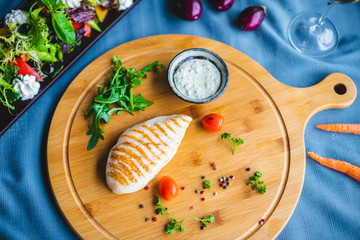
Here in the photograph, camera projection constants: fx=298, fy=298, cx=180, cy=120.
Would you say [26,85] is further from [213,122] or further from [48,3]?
[213,122]

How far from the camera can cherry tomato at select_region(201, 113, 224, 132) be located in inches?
125

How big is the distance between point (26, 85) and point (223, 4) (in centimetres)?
247

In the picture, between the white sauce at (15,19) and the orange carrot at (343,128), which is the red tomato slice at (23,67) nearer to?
the white sauce at (15,19)

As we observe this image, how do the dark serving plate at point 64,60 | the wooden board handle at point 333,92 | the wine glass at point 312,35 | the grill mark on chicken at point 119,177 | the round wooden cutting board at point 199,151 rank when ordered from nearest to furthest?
the grill mark on chicken at point 119,177 → the round wooden cutting board at point 199,151 → the dark serving plate at point 64,60 → the wooden board handle at point 333,92 → the wine glass at point 312,35

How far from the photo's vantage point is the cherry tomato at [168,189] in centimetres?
298

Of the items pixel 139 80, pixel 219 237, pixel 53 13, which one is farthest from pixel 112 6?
pixel 219 237

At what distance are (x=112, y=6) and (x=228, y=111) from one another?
6.08 feet

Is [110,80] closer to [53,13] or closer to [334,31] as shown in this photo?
[53,13]

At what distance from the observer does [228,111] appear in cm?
336

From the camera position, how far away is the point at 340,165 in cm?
336

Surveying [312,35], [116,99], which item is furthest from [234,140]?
[312,35]

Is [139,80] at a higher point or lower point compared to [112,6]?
lower

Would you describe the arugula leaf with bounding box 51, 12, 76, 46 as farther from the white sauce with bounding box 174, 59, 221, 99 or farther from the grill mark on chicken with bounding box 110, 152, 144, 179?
the grill mark on chicken with bounding box 110, 152, 144, 179

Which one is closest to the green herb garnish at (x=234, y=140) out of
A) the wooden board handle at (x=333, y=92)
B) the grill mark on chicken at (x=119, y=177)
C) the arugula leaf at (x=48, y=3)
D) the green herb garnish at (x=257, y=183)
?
the green herb garnish at (x=257, y=183)
